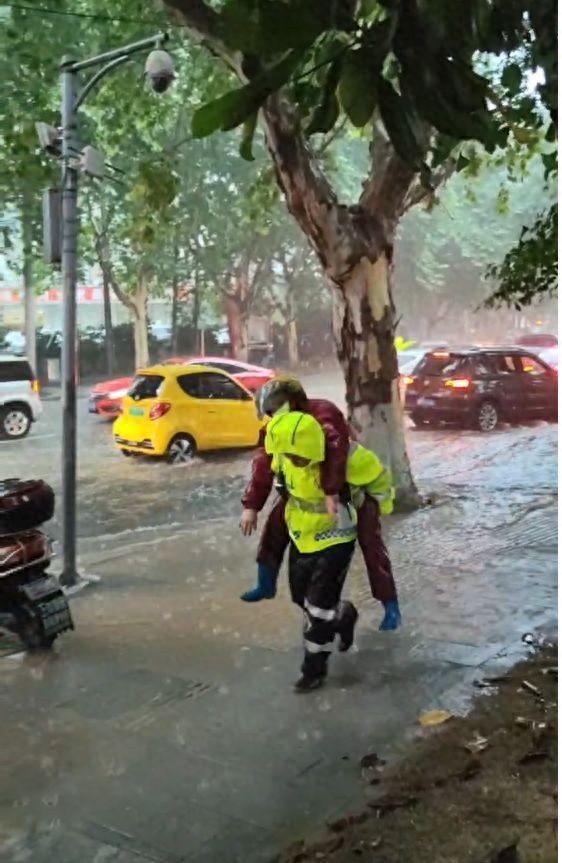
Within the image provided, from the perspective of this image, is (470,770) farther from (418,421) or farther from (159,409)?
(418,421)

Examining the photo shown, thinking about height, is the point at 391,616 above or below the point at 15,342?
below

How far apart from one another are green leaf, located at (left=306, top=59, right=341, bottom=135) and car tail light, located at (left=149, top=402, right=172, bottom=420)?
27.6 ft

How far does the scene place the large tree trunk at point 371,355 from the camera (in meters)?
8.72

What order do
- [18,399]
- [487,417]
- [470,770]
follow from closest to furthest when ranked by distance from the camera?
[470,770] < [18,399] < [487,417]

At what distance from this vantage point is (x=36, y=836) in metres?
3.44

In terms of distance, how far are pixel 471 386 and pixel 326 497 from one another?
8.87 metres

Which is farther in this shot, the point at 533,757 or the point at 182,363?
the point at 182,363

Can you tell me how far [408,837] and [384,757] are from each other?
84 cm

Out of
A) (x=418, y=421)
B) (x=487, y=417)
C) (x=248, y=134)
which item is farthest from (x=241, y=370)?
(x=248, y=134)

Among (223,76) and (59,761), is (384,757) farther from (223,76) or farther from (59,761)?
(223,76)

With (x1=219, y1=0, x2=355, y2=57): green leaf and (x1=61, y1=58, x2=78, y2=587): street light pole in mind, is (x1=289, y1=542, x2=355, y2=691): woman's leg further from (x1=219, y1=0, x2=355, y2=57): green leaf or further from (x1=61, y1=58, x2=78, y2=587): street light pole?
(x1=219, y1=0, x2=355, y2=57): green leaf

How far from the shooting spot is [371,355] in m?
8.88

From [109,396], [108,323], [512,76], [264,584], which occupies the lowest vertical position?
[264,584]

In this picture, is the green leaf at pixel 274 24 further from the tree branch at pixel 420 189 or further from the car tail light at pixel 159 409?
the car tail light at pixel 159 409
